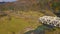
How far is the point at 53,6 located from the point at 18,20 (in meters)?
0.41

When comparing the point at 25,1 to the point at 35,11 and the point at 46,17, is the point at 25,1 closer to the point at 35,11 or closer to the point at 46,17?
the point at 35,11

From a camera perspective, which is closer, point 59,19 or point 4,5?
point 59,19

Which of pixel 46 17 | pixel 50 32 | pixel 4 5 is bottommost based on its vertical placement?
pixel 50 32

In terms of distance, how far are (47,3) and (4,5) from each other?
0.46 metres

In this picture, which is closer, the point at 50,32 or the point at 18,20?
the point at 50,32

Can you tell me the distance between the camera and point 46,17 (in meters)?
1.23

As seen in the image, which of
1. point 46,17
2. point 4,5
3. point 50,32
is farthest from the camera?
point 4,5

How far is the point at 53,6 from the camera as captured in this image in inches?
53.1

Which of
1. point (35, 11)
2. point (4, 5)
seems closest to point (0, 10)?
point (4, 5)

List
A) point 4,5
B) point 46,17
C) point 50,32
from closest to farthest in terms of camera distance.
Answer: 1. point 50,32
2. point 46,17
3. point 4,5

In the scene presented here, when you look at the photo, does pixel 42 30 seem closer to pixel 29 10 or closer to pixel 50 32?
pixel 50 32

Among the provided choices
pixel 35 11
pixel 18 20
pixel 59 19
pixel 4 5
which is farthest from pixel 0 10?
pixel 59 19

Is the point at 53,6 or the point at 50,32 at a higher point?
the point at 53,6

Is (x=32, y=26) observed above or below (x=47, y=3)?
below
